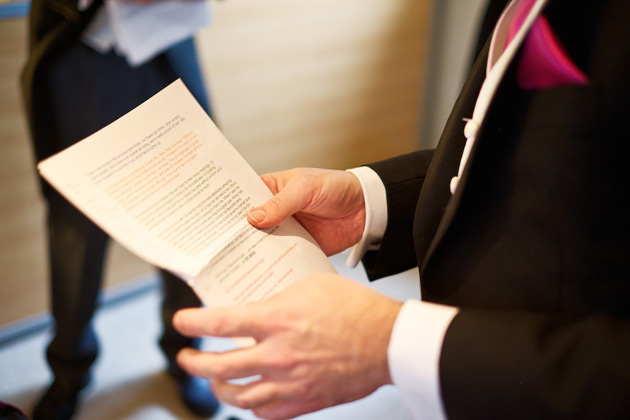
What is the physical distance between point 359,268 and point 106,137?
1.27ft

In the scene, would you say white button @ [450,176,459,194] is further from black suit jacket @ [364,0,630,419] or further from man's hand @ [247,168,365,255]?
man's hand @ [247,168,365,255]

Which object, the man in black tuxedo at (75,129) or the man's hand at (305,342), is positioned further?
the man in black tuxedo at (75,129)

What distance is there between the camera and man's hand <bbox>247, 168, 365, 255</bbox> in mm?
583

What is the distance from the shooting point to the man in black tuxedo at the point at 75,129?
2.84 ft

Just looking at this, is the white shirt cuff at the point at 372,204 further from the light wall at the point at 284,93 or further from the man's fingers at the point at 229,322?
the light wall at the point at 284,93

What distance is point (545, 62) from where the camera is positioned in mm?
369

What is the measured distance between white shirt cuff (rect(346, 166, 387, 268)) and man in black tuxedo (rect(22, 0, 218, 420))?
11.7 inches

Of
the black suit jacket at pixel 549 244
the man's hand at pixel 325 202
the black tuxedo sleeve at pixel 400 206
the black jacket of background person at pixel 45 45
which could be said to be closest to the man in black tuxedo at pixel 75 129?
the black jacket of background person at pixel 45 45

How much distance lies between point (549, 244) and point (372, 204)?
0.28 metres

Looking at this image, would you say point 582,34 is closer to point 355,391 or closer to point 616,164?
point 616,164

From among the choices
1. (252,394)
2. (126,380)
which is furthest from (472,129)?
(126,380)

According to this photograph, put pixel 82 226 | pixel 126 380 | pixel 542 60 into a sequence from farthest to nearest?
pixel 126 380
pixel 82 226
pixel 542 60

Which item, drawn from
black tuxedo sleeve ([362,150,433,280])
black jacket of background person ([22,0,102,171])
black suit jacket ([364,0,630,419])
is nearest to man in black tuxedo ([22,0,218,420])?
black jacket of background person ([22,0,102,171])

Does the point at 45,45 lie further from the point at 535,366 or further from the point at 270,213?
the point at 535,366
